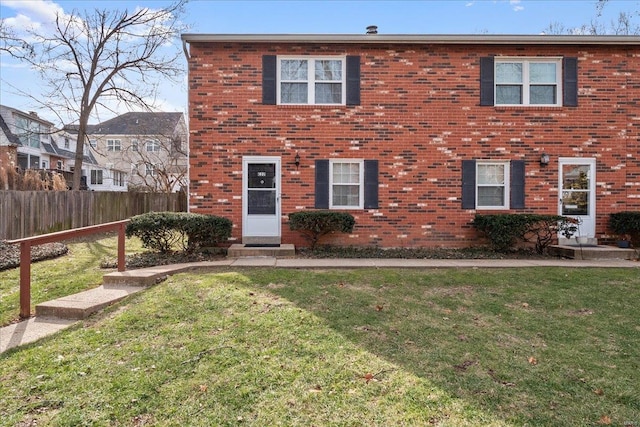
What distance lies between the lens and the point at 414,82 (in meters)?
9.94

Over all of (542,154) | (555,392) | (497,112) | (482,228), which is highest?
(497,112)

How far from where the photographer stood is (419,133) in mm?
9938

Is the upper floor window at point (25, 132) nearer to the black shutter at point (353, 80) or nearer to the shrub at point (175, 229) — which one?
the shrub at point (175, 229)

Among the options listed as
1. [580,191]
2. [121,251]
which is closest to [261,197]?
[121,251]

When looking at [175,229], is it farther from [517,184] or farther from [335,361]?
[517,184]

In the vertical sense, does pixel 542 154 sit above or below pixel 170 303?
above

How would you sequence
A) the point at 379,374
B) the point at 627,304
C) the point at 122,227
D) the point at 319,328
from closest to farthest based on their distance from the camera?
the point at 379,374
the point at 319,328
the point at 627,304
the point at 122,227

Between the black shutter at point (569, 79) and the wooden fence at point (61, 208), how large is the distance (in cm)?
1444

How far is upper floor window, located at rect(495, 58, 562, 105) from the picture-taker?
10023 millimetres

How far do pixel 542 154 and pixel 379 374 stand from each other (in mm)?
9060

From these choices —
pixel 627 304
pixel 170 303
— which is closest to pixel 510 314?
pixel 627 304

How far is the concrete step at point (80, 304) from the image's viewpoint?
188 inches

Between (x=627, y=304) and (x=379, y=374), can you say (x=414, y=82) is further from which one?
(x=379, y=374)

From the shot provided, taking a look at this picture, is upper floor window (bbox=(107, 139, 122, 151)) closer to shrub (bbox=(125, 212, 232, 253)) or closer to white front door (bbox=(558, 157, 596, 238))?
shrub (bbox=(125, 212, 232, 253))
